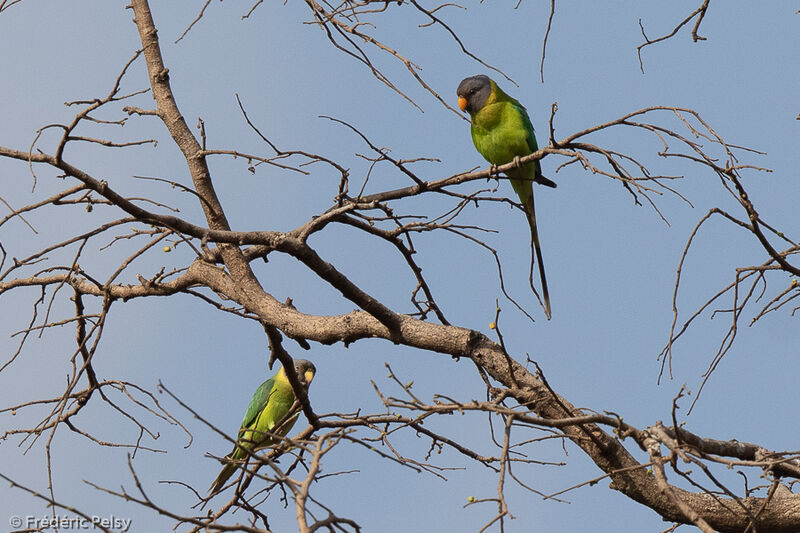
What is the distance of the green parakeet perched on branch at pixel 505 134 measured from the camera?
426 centimetres

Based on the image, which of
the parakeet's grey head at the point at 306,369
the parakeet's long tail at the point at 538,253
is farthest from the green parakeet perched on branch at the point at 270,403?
the parakeet's long tail at the point at 538,253

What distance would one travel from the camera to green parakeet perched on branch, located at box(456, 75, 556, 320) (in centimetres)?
426

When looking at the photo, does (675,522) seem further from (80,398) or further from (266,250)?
(80,398)

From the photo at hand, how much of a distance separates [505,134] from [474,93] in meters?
0.55

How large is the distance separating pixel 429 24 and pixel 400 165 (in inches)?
22.2

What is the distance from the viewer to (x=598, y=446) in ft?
10.2

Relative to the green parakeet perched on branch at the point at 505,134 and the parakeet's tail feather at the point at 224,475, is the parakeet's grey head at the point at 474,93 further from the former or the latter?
the parakeet's tail feather at the point at 224,475

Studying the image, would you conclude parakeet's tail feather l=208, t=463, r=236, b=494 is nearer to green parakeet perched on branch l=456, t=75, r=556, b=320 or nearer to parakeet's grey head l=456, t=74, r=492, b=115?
green parakeet perched on branch l=456, t=75, r=556, b=320

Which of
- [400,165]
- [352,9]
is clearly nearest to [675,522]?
[400,165]

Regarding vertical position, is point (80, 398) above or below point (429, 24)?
below

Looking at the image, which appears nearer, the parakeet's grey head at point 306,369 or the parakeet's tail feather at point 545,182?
the parakeet's tail feather at point 545,182

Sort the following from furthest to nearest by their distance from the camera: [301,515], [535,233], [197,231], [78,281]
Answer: [535,233] → [78,281] → [197,231] → [301,515]

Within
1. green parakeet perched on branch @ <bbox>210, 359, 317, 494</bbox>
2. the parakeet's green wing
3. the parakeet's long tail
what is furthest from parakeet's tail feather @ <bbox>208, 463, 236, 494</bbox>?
the parakeet's long tail

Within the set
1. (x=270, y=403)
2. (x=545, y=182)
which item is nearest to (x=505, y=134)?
(x=545, y=182)
